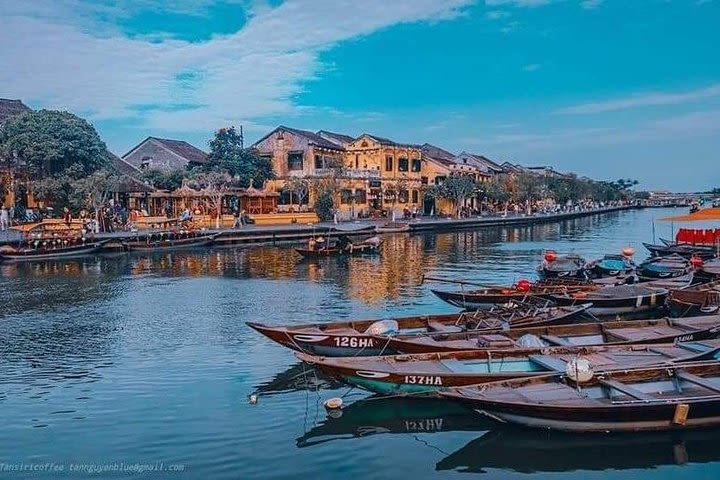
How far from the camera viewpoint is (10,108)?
60.2 metres

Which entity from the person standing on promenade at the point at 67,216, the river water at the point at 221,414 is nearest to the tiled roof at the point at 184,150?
the person standing on promenade at the point at 67,216

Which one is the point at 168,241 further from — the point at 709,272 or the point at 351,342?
the point at 351,342

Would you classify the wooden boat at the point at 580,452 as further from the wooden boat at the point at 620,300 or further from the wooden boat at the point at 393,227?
the wooden boat at the point at 393,227

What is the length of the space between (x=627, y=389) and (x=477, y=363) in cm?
303

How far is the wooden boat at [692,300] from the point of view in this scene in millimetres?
19922

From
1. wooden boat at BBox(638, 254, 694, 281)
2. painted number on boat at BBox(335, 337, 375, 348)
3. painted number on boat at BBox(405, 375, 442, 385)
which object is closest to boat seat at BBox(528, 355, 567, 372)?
painted number on boat at BBox(405, 375, 442, 385)

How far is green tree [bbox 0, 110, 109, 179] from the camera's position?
50906 mm

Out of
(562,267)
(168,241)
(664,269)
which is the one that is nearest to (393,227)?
(168,241)

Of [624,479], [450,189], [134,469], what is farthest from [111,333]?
[450,189]

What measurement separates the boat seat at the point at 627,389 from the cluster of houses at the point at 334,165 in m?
51.6

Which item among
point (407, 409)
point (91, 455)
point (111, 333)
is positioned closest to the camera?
point (91, 455)

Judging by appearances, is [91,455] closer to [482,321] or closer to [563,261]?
[482,321]

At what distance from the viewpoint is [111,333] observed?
2016 cm

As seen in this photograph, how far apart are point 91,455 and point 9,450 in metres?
1.50
